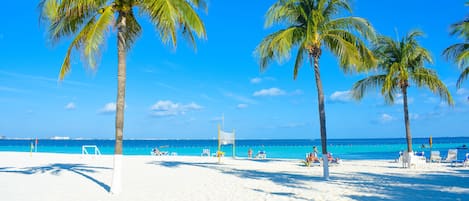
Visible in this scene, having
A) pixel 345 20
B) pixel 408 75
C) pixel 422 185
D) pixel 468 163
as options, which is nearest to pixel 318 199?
pixel 422 185

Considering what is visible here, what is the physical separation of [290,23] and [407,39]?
6.42 meters

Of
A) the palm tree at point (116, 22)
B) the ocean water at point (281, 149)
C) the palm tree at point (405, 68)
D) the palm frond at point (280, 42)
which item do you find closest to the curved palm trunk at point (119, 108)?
the palm tree at point (116, 22)

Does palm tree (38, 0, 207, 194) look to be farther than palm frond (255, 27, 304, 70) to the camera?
No

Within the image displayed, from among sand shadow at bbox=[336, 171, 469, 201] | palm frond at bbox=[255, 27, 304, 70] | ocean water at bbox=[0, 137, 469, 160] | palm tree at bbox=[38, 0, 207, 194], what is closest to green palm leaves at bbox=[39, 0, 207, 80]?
palm tree at bbox=[38, 0, 207, 194]

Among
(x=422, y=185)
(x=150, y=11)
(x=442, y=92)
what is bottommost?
(x=422, y=185)

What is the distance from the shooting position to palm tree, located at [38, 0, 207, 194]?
29.4 ft

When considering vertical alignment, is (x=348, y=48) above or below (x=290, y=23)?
below

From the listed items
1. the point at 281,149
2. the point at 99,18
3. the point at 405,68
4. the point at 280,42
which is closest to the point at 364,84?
the point at 405,68

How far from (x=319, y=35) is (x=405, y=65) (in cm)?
608

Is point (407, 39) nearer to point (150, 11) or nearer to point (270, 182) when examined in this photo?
point (270, 182)

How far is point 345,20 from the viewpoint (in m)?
12.3

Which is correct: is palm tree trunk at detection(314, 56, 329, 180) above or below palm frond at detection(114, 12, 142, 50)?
below

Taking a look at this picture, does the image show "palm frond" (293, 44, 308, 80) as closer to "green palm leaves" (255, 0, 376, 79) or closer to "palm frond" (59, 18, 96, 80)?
"green palm leaves" (255, 0, 376, 79)

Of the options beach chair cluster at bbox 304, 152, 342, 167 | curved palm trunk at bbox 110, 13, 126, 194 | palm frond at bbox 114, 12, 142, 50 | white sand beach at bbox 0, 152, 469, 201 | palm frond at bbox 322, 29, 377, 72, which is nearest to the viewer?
white sand beach at bbox 0, 152, 469, 201
